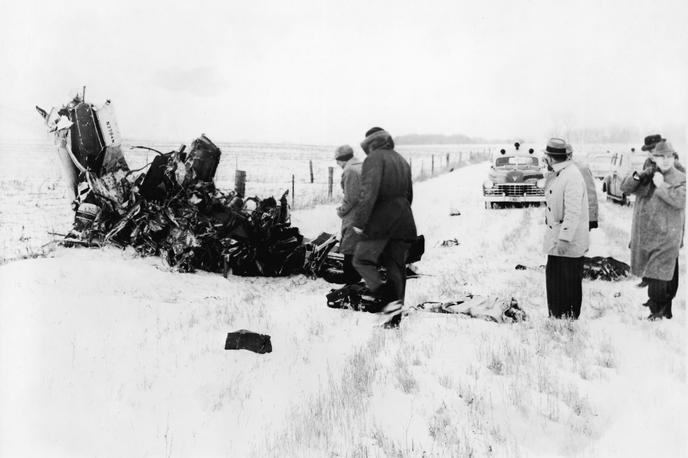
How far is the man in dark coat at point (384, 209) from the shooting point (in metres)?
5.08

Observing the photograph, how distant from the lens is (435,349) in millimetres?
4723

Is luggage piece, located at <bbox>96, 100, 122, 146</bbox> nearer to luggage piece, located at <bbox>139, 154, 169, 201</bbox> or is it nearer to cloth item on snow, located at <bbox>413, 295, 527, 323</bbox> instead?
luggage piece, located at <bbox>139, 154, 169, 201</bbox>

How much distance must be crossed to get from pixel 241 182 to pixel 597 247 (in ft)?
25.2

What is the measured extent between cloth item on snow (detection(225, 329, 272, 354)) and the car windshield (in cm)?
1328

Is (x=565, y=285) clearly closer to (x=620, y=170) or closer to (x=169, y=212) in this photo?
(x=169, y=212)

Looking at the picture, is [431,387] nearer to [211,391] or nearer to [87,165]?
[211,391]

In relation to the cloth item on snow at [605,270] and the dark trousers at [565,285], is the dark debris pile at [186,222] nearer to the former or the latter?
the cloth item on snow at [605,270]

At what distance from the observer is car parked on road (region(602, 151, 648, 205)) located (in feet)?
52.4

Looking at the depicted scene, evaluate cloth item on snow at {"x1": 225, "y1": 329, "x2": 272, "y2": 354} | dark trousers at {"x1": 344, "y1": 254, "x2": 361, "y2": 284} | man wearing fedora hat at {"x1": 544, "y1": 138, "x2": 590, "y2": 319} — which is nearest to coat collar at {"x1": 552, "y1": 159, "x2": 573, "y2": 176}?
man wearing fedora hat at {"x1": 544, "y1": 138, "x2": 590, "y2": 319}

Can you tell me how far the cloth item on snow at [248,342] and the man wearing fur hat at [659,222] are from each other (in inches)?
145

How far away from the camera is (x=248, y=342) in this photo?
470 centimetres

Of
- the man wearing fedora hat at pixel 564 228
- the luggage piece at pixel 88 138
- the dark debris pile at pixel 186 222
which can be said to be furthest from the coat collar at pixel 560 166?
the luggage piece at pixel 88 138

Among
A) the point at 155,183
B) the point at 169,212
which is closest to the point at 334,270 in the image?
the point at 169,212

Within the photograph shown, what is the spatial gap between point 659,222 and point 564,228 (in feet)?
3.36
